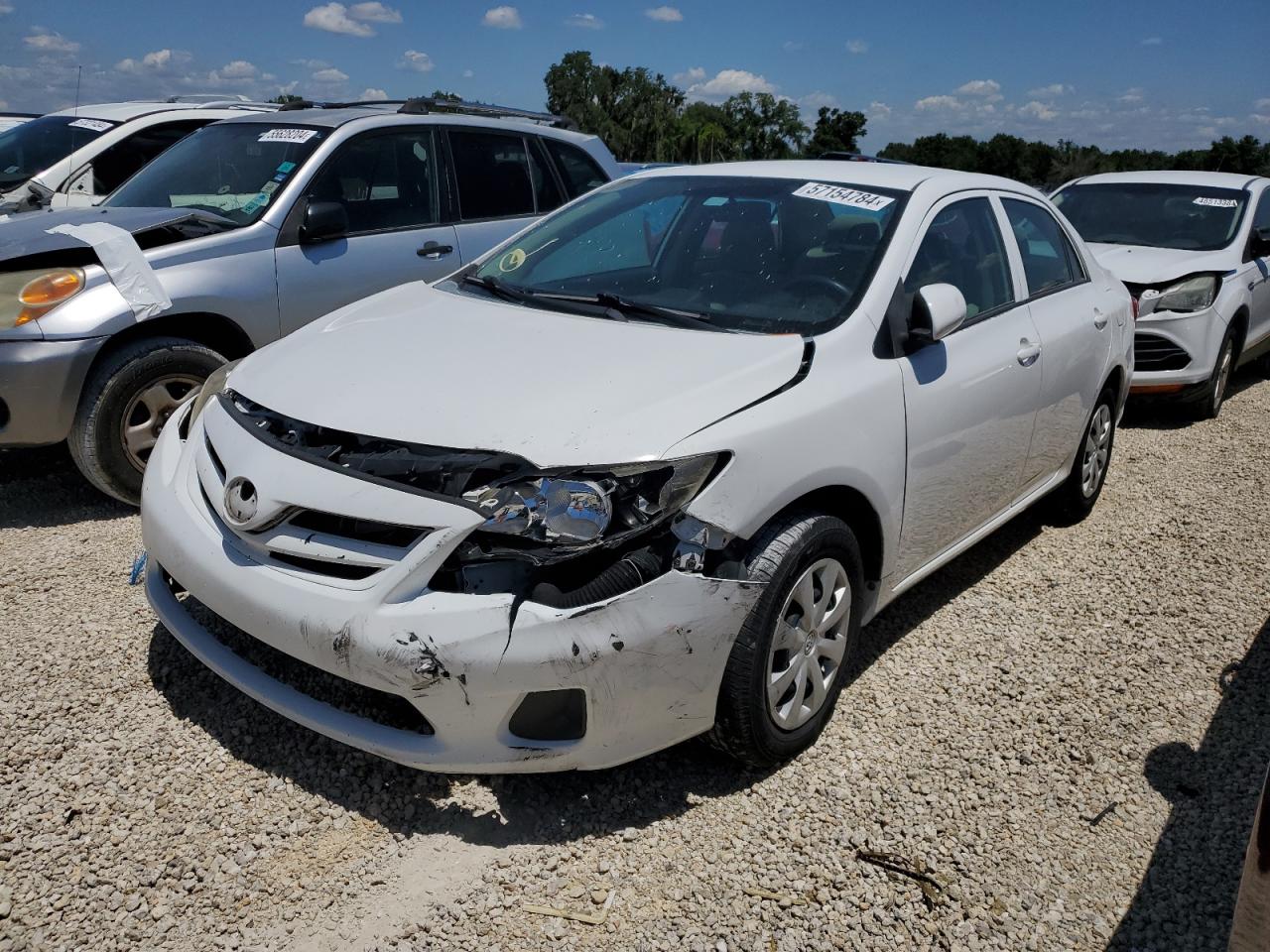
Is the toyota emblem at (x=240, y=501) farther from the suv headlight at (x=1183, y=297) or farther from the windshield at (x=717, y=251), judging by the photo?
the suv headlight at (x=1183, y=297)

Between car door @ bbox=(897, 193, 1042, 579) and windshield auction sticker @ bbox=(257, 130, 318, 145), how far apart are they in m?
3.51

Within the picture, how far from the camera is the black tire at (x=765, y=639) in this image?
255 centimetres

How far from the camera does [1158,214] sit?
26.2 feet

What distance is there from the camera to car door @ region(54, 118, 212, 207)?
7.00m

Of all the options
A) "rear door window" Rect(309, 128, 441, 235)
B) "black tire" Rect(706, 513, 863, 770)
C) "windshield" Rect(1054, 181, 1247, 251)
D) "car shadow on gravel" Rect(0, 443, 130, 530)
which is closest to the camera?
"black tire" Rect(706, 513, 863, 770)

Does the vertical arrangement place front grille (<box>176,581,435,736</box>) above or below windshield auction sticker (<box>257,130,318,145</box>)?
below

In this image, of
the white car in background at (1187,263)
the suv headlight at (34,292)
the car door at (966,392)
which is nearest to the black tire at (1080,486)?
the car door at (966,392)

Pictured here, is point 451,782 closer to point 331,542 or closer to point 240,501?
point 331,542

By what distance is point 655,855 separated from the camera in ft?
8.44

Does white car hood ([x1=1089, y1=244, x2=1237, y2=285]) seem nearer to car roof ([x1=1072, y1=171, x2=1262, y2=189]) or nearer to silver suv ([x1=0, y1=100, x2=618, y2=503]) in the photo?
car roof ([x1=1072, y1=171, x2=1262, y2=189])

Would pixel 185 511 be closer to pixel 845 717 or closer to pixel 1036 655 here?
pixel 845 717

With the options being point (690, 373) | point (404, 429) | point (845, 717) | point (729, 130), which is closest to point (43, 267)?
point (404, 429)

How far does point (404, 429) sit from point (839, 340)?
1330 mm

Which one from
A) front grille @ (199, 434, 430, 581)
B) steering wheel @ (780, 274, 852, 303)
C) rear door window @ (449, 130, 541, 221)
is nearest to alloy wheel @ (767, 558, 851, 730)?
steering wheel @ (780, 274, 852, 303)
